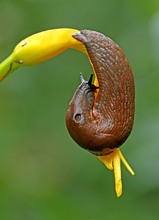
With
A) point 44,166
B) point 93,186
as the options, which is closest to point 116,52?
point 93,186

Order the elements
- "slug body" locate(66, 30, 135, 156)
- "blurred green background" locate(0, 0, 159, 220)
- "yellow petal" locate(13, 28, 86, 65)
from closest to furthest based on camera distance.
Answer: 1. "slug body" locate(66, 30, 135, 156)
2. "yellow petal" locate(13, 28, 86, 65)
3. "blurred green background" locate(0, 0, 159, 220)

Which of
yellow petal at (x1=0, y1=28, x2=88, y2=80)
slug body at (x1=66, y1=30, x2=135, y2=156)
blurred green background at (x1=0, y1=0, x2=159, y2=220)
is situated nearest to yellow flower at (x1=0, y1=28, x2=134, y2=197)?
yellow petal at (x1=0, y1=28, x2=88, y2=80)

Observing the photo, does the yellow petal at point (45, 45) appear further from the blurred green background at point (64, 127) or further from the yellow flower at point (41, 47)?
the blurred green background at point (64, 127)

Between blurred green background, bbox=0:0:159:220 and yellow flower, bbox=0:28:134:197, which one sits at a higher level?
yellow flower, bbox=0:28:134:197

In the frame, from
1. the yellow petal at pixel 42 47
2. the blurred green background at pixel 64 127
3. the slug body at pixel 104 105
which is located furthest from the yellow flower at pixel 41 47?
the blurred green background at pixel 64 127

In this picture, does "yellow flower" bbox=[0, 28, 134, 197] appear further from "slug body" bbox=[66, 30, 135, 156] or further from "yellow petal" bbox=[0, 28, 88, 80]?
"slug body" bbox=[66, 30, 135, 156]

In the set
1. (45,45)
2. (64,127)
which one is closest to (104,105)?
(45,45)

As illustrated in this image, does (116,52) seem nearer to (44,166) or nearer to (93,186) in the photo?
(93,186)
